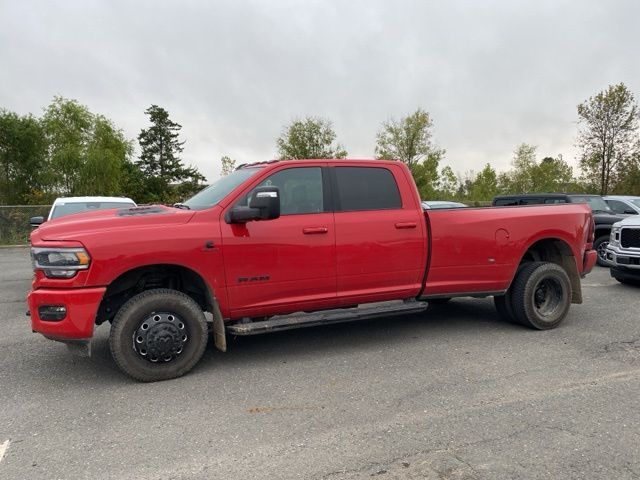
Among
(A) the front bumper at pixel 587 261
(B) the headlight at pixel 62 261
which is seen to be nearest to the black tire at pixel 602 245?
(A) the front bumper at pixel 587 261

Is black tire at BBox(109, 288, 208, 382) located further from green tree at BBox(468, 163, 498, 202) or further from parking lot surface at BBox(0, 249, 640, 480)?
green tree at BBox(468, 163, 498, 202)

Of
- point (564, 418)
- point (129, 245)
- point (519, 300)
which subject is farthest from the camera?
point (519, 300)

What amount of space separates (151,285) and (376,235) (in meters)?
2.25

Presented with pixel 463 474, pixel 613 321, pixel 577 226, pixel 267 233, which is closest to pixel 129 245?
pixel 267 233

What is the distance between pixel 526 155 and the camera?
37.9 m

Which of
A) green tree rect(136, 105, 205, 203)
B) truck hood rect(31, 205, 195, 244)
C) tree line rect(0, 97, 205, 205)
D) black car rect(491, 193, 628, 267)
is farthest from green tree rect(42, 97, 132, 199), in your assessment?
truck hood rect(31, 205, 195, 244)

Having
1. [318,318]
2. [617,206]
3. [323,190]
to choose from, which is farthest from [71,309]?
[617,206]

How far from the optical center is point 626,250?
8820 mm

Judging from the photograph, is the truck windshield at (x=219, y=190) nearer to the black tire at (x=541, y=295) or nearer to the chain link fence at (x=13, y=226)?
the black tire at (x=541, y=295)

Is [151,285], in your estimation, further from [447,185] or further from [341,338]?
[447,185]

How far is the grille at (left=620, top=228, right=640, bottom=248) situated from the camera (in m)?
8.69

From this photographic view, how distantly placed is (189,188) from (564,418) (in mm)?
64109

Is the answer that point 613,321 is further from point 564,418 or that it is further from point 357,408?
point 357,408

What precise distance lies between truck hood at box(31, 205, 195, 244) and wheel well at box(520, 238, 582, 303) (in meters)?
4.30
